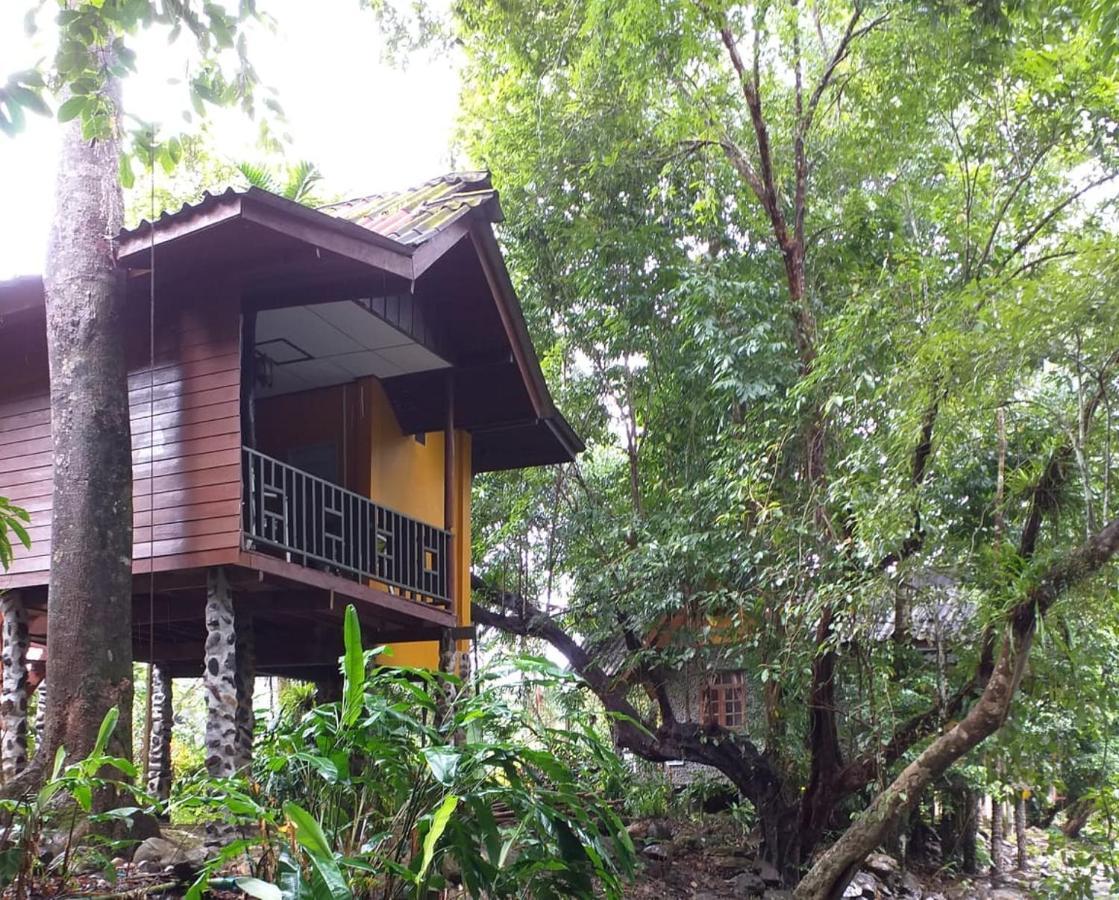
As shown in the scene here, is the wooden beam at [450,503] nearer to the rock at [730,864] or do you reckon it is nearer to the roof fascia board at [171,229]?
the roof fascia board at [171,229]

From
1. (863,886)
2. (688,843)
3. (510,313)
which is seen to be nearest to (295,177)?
(510,313)

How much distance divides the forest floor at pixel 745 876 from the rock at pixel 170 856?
461 centimetres

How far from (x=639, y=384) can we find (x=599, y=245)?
1762 millimetres

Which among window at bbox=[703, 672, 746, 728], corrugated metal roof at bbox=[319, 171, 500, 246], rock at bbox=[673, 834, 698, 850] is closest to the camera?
corrugated metal roof at bbox=[319, 171, 500, 246]

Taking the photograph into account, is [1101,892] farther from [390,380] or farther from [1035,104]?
[390,380]

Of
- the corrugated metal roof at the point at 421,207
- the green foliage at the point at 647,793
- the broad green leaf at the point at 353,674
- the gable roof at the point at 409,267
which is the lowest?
the green foliage at the point at 647,793

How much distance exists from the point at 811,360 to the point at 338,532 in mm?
4651

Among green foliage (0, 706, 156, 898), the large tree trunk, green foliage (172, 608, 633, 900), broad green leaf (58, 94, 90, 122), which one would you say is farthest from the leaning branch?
broad green leaf (58, 94, 90, 122)

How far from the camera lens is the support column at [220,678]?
266 inches

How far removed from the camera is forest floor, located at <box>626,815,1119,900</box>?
9.78 m

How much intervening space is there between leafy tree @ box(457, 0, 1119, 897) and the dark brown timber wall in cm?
347

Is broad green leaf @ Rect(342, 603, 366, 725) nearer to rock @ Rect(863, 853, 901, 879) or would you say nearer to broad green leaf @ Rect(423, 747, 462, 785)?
broad green leaf @ Rect(423, 747, 462, 785)

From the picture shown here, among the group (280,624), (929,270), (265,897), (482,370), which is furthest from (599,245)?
(265,897)

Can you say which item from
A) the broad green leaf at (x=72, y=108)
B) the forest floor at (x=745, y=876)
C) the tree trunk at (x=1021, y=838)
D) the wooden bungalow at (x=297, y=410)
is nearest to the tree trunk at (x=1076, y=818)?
the forest floor at (x=745, y=876)
